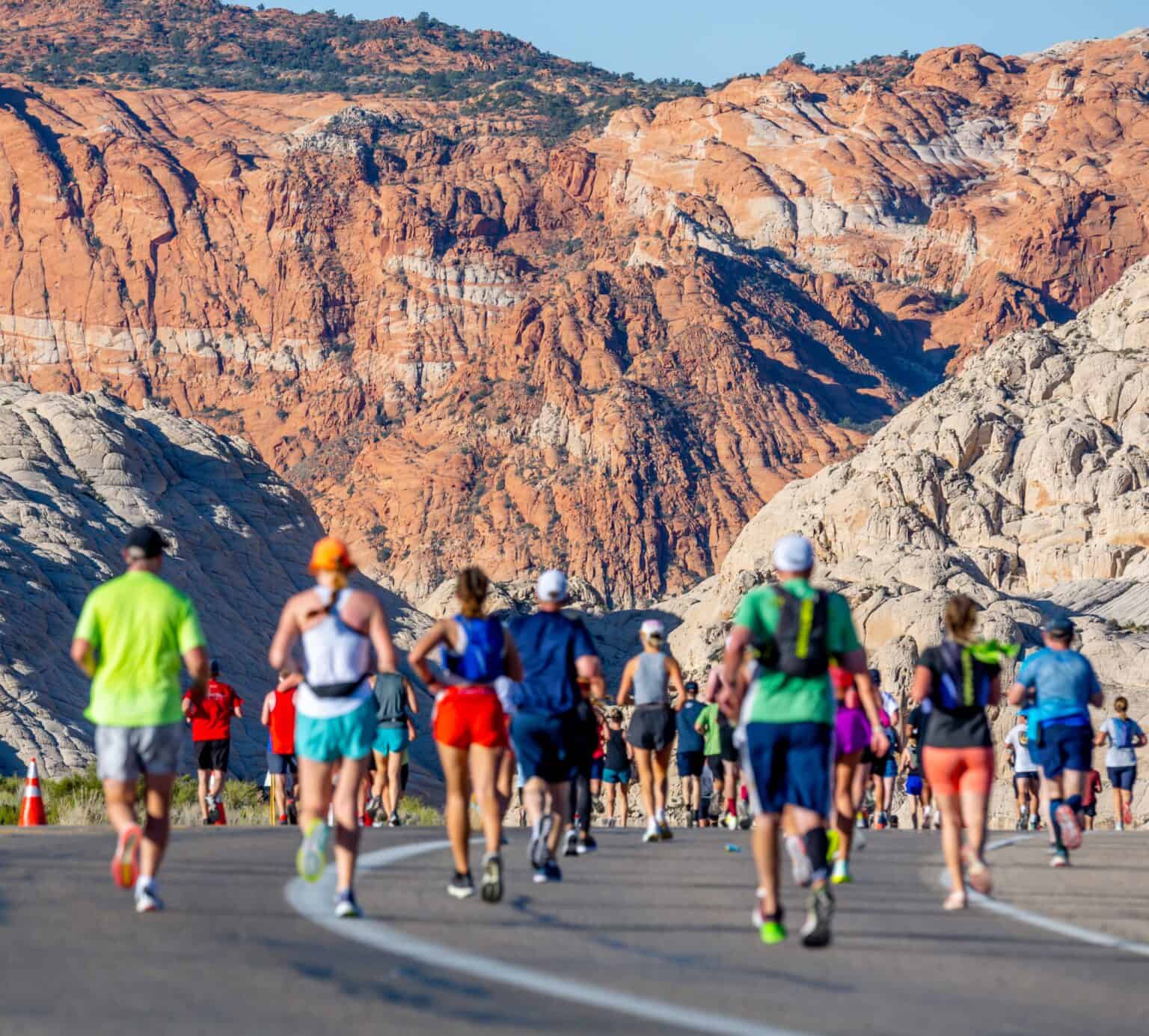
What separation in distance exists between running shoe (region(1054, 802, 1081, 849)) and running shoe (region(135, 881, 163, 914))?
7.05 metres

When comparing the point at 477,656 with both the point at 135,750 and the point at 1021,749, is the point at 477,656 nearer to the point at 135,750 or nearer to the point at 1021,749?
the point at 135,750

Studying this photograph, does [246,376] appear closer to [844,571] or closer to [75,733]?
[844,571]

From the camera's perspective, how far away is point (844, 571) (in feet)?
164

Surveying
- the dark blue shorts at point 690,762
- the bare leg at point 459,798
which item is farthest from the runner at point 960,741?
the dark blue shorts at point 690,762

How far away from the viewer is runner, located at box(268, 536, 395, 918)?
9.23 m

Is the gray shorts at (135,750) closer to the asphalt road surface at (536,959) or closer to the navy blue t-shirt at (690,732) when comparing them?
the asphalt road surface at (536,959)

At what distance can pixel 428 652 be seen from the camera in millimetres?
9938

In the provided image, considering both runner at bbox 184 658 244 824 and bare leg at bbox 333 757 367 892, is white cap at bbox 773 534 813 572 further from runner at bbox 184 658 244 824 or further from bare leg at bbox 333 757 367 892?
runner at bbox 184 658 244 824

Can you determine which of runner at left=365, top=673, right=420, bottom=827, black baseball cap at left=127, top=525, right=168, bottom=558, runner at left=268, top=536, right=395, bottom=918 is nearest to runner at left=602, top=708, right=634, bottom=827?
runner at left=365, top=673, right=420, bottom=827

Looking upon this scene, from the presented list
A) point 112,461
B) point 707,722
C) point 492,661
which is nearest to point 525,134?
point 112,461

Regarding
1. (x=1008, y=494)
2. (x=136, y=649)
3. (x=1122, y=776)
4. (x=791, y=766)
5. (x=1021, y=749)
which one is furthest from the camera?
(x=1008, y=494)

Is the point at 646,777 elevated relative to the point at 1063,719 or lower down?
lower down

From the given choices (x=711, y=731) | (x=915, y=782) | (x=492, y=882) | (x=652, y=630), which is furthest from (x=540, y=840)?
(x=915, y=782)

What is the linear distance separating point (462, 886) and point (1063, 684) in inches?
222
